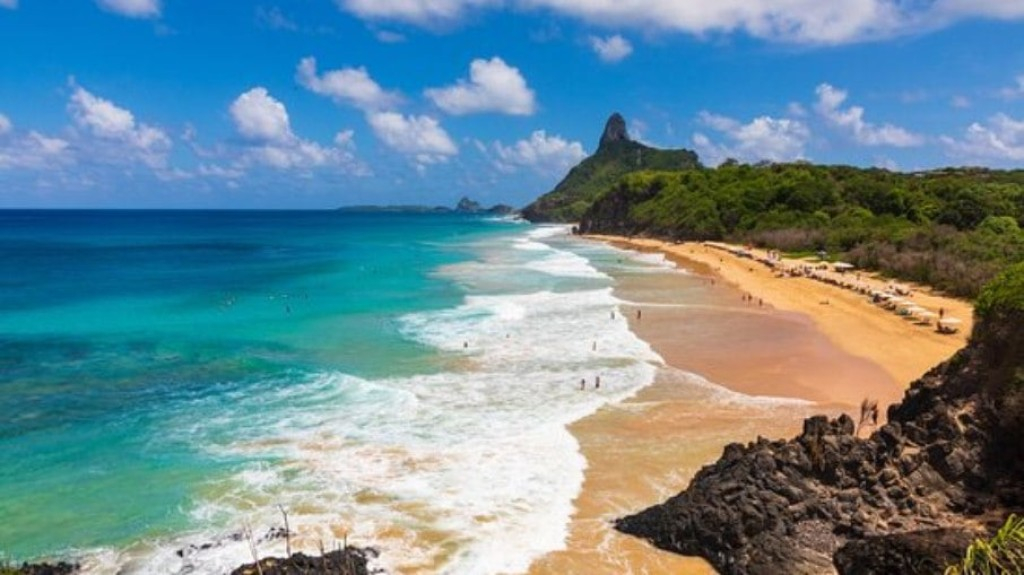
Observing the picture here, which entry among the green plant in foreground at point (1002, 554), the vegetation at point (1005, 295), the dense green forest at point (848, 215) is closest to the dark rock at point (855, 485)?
the vegetation at point (1005, 295)

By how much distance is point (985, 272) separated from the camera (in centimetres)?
4338

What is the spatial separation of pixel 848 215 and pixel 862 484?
7796 centimetres

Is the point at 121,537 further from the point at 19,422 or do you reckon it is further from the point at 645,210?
the point at 645,210

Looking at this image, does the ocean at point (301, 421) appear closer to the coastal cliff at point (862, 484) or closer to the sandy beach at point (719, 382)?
the sandy beach at point (719, 382)

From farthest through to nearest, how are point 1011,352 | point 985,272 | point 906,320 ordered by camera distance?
1. point 985,272
2. point 906,320
3. point 1011,352

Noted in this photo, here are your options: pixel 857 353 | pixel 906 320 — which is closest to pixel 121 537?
pixel 857 353

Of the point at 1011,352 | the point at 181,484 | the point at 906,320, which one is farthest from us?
the point at 906,320

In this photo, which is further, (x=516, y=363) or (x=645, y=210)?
(x=645, y=210)

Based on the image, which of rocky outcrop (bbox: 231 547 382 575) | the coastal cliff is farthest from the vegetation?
rocky outcrop (bbox: 231 547 382 575)

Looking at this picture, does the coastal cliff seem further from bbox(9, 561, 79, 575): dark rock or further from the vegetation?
bbox(9, 561, 79, 575): dark rock

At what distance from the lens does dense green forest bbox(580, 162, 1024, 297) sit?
51.1 m

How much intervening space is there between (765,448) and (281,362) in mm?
23385

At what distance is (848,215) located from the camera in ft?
277

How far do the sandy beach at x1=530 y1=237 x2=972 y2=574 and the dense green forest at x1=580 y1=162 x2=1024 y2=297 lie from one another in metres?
6.24
